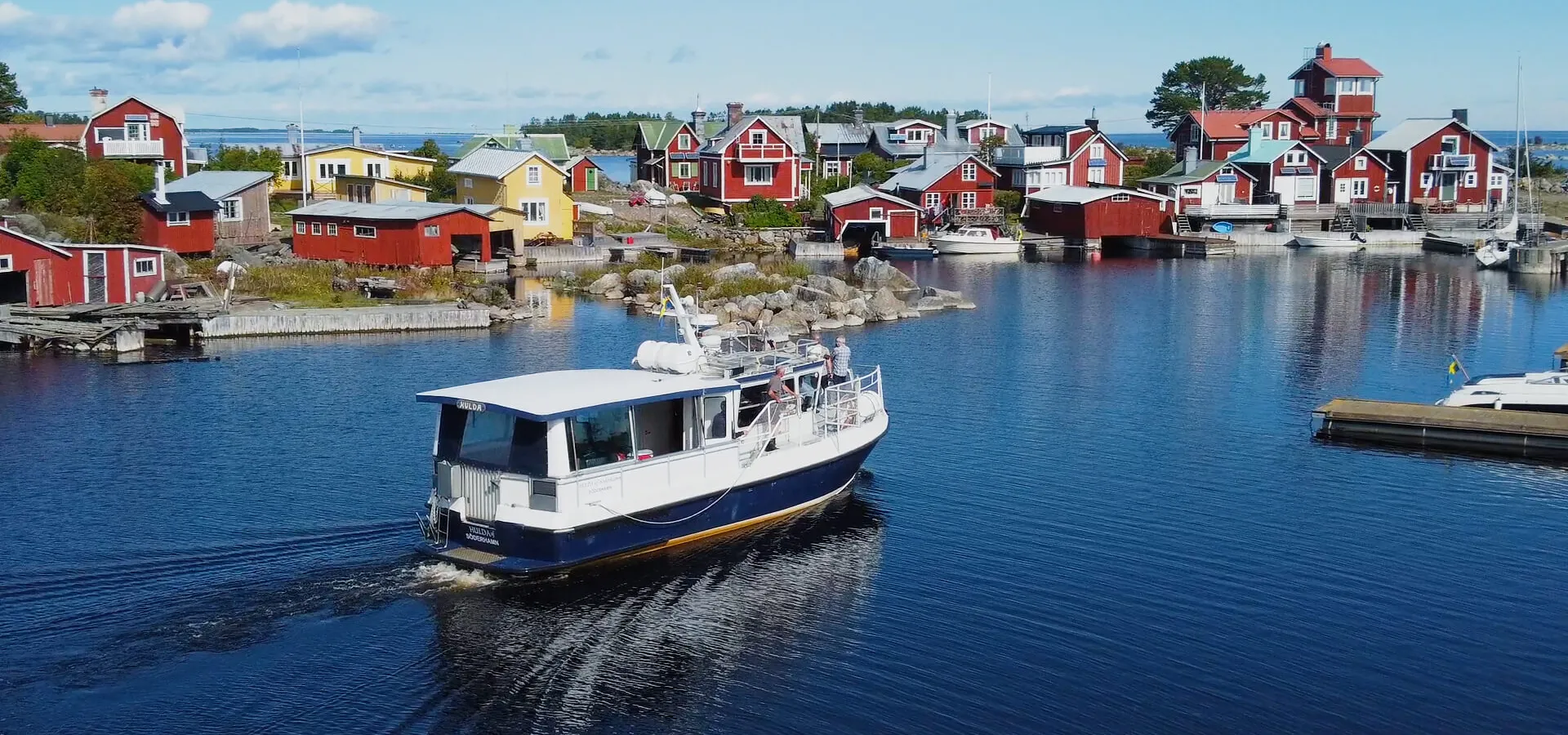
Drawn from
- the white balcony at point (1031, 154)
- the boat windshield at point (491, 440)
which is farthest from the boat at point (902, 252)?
the boat windshield at point (491, 440)

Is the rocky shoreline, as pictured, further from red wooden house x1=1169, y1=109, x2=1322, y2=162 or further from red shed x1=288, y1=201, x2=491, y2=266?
red wooden house x1=1169, y1=109, x2=1322, y2=162

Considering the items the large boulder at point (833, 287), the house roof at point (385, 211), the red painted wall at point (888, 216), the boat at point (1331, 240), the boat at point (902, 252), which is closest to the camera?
the large boulder at point (833, 287)

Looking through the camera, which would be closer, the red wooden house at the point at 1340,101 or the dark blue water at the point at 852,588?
the dark blue water at the point at 852,588

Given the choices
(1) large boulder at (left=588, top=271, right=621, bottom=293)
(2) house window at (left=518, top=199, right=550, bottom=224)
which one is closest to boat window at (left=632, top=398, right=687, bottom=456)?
(1) large boulder at (left=588, top=271, right=621, bottom=293)

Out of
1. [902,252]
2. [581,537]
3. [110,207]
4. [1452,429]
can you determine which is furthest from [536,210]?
[581,537]

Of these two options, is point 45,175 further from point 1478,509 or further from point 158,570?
point 1478,509

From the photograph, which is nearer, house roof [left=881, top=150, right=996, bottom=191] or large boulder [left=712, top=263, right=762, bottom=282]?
large boulder [left=712, top=263, right=762, bottom=282]

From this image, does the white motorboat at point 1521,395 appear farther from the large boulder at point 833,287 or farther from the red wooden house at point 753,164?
the red wooden house at point 753,164
